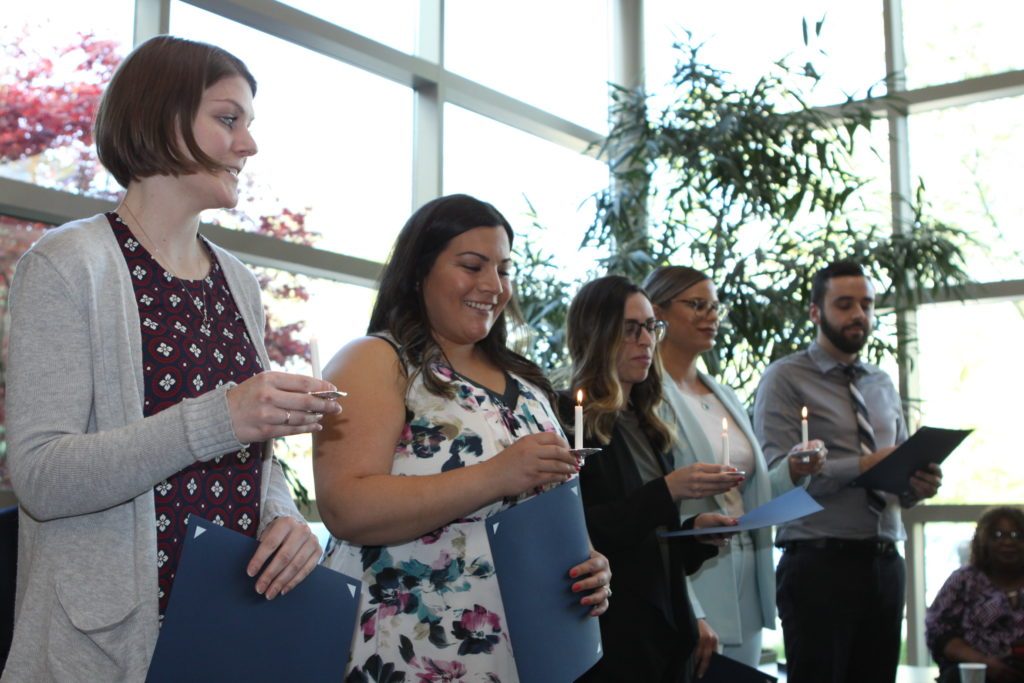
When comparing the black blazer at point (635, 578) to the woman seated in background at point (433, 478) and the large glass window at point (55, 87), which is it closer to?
the woman seated in background at point (433, 478)

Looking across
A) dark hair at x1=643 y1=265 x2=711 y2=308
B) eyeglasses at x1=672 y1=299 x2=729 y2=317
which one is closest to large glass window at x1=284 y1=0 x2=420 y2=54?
dark hair at x1=643 y1=265 x2=711 y2=308

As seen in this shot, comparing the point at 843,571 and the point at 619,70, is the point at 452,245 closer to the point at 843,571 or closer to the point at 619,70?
the point at 843,571

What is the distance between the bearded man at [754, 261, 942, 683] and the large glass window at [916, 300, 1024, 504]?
1.76 metres

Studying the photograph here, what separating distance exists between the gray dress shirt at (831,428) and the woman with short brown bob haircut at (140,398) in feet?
7.49

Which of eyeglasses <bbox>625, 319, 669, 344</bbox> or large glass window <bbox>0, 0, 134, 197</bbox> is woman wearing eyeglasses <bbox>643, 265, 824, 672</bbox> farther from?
large glass window <bbox>0, 0, 134, 197</bbox>

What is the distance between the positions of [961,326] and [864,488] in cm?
237

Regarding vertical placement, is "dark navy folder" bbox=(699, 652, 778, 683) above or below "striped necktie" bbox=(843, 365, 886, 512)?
below

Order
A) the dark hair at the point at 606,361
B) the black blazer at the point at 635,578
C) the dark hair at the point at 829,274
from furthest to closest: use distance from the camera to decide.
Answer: the dark hair at the point at 829,274 < the dark hair at the point at 606,361 < the black blazer at the point at 635,578

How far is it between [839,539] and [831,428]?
390 mm

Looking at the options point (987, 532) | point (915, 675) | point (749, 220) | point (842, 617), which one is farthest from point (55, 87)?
point (987, 532)

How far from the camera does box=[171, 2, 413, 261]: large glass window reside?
14.0ft

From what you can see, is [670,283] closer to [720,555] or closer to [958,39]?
[720,555]

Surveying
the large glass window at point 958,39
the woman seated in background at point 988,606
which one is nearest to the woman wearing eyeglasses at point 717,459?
the woman seated in background at point 988,606

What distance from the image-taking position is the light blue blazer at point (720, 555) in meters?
3.00
